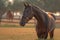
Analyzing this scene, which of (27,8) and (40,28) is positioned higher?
(27,8)

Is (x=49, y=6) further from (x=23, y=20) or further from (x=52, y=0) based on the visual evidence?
(x=23, y=20)

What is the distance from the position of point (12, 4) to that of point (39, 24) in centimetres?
5540

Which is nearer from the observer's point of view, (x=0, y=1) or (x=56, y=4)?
(x=0, y=1)

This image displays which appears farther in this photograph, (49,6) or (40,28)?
(49,6)

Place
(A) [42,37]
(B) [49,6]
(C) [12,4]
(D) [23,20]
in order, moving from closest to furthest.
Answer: (D) [23,20]
(A) [42,37]
(B) [49,6]
(C) [12,4]

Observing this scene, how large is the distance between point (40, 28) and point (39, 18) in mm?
410

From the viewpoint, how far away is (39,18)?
30.5ft

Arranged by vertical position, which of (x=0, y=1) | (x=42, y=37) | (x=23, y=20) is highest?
(x=0, y=1)

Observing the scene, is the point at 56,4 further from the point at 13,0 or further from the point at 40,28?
the point at 40,28

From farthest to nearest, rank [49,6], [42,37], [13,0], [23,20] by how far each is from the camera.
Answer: [13,0], [49,6], [42,37], [23,20]

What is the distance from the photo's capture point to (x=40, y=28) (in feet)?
30.3

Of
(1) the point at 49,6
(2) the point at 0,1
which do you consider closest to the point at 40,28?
(2) the point at 0,1

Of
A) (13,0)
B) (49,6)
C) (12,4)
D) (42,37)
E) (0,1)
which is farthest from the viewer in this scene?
(13,0)

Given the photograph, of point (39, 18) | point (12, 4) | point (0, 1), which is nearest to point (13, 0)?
point (12, 4)
